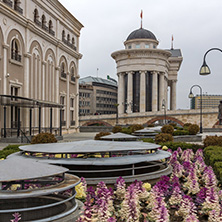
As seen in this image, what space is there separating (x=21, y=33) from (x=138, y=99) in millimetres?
58082

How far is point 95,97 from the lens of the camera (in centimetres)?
10269

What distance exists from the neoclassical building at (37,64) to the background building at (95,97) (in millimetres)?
55091

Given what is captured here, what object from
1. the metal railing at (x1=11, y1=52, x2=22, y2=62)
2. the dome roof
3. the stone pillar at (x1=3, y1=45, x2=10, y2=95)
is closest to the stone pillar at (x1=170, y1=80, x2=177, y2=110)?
the dome roof

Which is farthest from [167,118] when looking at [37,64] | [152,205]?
[152,205]

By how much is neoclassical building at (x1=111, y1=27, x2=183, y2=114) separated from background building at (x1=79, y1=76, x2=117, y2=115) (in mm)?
17240

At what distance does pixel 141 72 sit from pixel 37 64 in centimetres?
5316

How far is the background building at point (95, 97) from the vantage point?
99750mm

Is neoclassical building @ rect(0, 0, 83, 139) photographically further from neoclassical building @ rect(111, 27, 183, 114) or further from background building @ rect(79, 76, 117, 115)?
background building @ rect(79, 76, 117, 115)

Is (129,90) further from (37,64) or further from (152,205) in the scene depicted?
(152,205)

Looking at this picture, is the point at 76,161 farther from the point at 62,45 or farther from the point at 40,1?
the point at 62,45

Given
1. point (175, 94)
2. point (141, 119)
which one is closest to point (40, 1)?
point (141, 119)

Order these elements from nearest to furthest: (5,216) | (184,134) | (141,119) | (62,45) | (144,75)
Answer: (5,216) → (184,134) → (62,45) → (141,119) → (144,75)

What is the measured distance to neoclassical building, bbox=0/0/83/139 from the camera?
25.5 m

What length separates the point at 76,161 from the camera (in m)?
8.49
